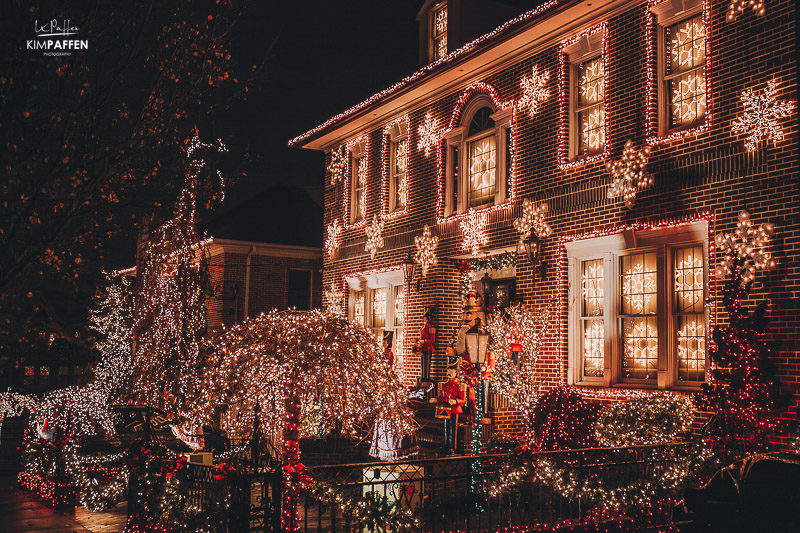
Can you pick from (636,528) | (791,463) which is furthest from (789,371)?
(636,528)

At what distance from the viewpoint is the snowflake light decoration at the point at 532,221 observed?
522 inches

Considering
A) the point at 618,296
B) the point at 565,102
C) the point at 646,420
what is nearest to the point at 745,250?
the point at 618,296

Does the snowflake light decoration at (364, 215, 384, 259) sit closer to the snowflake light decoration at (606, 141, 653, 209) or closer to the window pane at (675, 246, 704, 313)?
the snowflake light decoration at (606, 141, 653, 209)

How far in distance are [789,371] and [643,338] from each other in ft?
8.44

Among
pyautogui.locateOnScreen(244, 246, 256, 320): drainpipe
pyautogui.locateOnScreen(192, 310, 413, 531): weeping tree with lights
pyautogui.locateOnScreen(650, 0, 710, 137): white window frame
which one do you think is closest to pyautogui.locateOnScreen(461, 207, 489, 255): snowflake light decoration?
pyautogui.locateOnScreen(650, 0, 710, 137): white window frame

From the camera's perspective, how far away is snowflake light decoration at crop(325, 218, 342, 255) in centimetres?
2062

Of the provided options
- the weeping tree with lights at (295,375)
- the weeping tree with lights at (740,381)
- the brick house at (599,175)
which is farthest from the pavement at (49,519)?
the weeping tree with lights at (740,381)

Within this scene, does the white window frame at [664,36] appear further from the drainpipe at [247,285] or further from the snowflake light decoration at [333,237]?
the drainpipe at [247,285]

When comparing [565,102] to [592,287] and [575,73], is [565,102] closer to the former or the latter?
[575,73]

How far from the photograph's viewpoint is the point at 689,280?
10.9m

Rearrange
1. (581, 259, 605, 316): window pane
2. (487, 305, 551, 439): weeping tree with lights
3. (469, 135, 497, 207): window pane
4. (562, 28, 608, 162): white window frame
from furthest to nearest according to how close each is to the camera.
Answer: (469, 135, 497, 207): window pane < (487, 305, 551, 439): weeping tree with lights < (562, 28, 608, 162): white window frame < (581, 259, 605, 316): window pane

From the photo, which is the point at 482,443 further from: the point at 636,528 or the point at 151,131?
the point at 151,131

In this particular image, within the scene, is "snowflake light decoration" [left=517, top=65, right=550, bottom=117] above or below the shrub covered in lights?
above

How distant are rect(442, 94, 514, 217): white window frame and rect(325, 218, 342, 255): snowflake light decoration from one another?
5.32 meters
